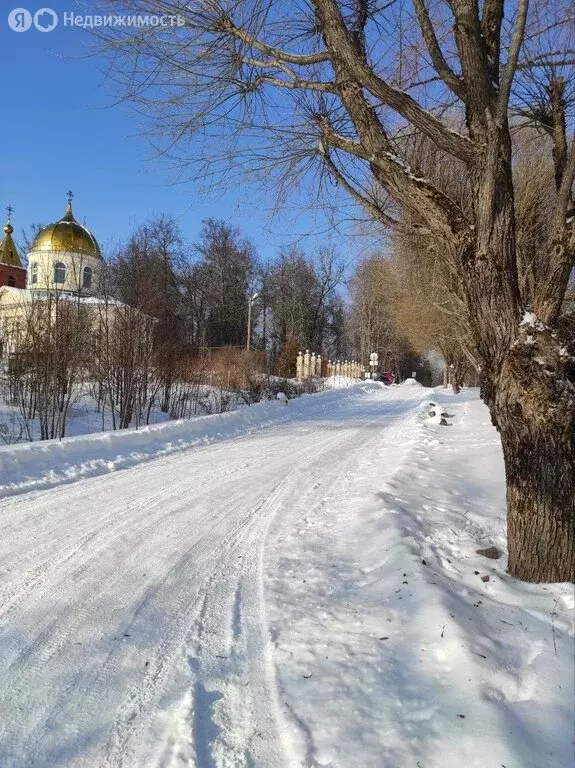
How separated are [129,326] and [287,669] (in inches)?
464

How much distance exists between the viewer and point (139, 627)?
315cm

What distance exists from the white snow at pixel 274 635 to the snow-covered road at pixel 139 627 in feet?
0.04

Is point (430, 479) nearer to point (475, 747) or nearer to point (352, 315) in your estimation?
point (475, 747)

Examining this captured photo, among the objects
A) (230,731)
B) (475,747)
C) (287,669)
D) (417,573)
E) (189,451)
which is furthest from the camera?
(189,451)

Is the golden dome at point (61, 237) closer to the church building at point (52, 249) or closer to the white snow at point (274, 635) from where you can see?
the church building at point (52, 249)

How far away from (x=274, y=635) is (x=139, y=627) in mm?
811

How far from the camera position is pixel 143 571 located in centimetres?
399

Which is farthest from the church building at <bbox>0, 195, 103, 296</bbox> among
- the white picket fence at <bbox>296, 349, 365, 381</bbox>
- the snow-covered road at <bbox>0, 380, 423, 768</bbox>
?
the snow-covered road at <bbox>0, 380, 423, 768</bbox>

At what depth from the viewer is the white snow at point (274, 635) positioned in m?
2.21

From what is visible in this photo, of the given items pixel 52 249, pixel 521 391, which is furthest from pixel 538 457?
pixel 52 249

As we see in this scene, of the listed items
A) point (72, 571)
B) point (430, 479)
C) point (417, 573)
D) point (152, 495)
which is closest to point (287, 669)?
point (417, 573)

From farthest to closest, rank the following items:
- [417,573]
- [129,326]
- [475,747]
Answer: [129,326] < [417,573] < [475,747]

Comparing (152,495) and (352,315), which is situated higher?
(352,315)

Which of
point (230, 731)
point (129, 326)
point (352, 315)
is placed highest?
point (352, 315)
